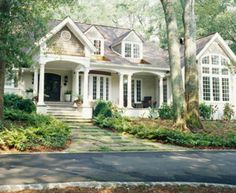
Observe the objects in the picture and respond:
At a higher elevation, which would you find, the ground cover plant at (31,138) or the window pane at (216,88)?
the window pane at (216,88)

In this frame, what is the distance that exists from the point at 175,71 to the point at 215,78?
1004 cm

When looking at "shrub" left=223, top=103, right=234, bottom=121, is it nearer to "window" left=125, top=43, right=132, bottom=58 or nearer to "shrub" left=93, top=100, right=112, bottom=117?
"window" left=125, top=43, right=132, bottom=58

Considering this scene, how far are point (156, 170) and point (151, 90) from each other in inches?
753

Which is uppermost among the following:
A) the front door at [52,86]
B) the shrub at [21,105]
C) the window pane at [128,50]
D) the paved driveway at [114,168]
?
the window pane at [128,50]

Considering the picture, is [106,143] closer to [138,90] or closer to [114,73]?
[114,73]

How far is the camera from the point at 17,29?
11461 millimetres

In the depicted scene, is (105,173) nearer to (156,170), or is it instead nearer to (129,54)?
(156,170)

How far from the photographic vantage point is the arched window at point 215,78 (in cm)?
2395

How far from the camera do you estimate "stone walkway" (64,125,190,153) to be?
36.6 ft

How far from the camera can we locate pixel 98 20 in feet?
160

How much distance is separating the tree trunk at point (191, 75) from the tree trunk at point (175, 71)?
0.33 metres

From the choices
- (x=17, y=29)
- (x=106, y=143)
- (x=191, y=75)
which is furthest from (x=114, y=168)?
(x=191, y=75)

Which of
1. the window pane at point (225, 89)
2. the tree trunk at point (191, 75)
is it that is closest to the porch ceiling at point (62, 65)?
the tree trunk at point (191, 75)

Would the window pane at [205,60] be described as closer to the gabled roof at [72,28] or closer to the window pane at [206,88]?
the window pane at [206,88]
